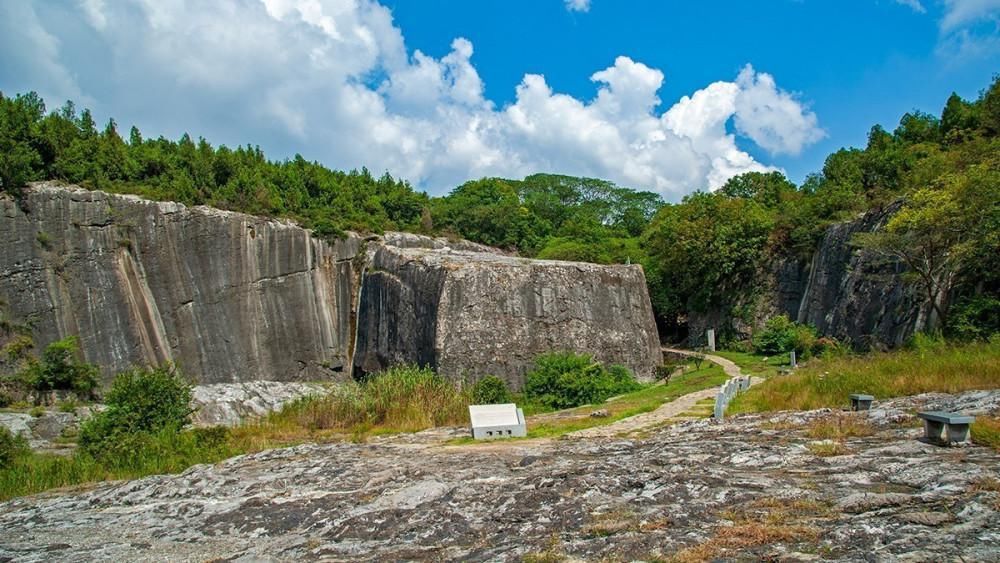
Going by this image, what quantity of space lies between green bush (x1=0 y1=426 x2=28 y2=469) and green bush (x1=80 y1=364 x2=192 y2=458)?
3.28 feet

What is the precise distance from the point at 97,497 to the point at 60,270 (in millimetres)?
22085

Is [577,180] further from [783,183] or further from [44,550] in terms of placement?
[44,550]

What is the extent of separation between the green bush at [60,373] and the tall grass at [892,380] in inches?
918

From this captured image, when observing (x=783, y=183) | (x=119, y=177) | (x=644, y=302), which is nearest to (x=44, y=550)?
(x=644, y=302)

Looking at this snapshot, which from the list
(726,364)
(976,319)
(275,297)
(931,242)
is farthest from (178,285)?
(976,319)

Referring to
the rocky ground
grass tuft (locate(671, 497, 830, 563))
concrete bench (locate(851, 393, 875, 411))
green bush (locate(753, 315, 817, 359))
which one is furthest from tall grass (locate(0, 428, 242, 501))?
green bush (locate(753, 315, 817, 359))

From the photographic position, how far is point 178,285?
27906mm

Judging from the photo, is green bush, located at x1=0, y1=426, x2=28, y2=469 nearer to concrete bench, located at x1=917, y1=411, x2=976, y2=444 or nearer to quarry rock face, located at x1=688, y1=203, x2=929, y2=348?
concrete bench, located at x1=917, y1=411, x2=976, y2=444

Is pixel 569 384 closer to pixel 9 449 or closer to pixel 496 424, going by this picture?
pixel 496 424

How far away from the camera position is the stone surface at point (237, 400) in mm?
18078

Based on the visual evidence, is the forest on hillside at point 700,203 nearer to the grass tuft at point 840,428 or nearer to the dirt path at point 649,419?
the dirt path at point 649,419

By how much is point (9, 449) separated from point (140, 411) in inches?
83.7

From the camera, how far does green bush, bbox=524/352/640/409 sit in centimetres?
1720

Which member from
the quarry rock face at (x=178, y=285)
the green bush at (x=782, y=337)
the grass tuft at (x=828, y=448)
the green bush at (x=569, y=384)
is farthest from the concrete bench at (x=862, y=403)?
the quarry rock face at (x=178, y=285)
